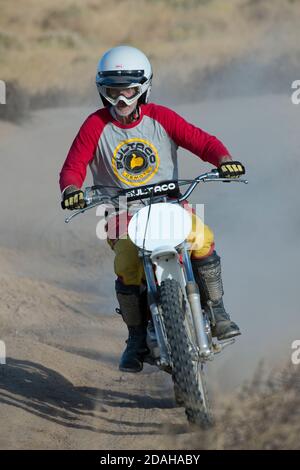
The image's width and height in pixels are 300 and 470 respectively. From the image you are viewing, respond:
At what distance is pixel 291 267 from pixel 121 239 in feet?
14.3

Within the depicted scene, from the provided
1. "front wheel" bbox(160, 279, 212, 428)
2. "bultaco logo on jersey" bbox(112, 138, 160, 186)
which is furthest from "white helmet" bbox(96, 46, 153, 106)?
"front wheel" bbox(160, 279, 212, 428)

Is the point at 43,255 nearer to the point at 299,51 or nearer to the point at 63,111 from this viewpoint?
the point at 63,111

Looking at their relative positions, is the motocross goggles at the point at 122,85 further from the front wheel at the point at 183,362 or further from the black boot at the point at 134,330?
the front wheel at the point at 183,362

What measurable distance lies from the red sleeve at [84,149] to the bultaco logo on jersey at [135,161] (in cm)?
18

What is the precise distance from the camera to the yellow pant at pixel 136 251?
22.1 ft

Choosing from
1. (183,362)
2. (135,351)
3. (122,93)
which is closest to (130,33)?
(122,93)

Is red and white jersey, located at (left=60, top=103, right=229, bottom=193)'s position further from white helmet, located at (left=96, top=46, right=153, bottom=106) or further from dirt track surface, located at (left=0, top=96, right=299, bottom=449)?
dirt track surface, located at (left=0, top=96, right=299, bottom=449)

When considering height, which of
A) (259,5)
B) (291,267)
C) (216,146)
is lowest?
(291,267)

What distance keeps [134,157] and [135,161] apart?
29 mm

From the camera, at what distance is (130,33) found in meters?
23.6

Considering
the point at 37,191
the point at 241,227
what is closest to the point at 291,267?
the point at 241,227

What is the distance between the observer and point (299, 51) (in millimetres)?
21141

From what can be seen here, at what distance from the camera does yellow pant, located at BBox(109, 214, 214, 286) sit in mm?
6723
